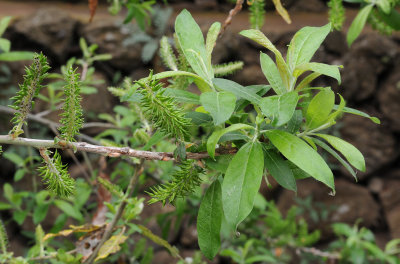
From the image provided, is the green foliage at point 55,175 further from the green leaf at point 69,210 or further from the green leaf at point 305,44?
the green leaf at point 69,210

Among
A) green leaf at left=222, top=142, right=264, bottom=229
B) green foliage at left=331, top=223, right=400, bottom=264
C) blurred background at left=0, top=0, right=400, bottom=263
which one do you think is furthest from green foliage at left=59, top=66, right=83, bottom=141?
blurred background at left=0, top=0, right=400, bottom=263

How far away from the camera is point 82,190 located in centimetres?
171

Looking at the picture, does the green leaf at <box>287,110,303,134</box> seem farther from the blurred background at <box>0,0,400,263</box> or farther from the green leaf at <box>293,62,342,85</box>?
the blurred background at <box>0,0,400,263</box>

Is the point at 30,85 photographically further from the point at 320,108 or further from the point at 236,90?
the point at 320,108

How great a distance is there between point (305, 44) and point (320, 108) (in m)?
0.14

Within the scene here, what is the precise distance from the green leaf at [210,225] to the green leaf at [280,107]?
22 centimetres

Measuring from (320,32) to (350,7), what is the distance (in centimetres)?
282

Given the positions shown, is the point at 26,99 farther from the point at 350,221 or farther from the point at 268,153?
the point at 350,221

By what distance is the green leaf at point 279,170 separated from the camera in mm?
732

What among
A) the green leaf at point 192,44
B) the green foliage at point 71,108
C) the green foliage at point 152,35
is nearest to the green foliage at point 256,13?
the green leaf at point 192,44

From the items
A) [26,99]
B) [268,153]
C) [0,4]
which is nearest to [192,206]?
[268,153]

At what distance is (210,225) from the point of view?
79 cm

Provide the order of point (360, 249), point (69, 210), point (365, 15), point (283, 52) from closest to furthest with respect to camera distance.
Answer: point (365, 15), point (69, 210), point (360, 249), point (283, 52)

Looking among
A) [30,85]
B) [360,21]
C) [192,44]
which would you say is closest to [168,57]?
[192,44]
